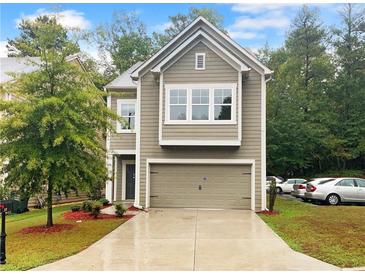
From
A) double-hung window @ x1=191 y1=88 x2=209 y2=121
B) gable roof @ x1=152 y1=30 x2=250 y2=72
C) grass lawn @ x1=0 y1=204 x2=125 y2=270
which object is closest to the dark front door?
double-hung window @ x1=191 y1=88 x2=209 y2=121

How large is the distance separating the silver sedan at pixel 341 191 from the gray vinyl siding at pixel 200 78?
6.34 meters

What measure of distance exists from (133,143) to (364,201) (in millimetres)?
12188

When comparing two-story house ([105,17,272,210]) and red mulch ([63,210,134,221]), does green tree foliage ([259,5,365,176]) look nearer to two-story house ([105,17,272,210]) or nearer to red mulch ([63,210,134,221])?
two-story house ([105,17,272,210])

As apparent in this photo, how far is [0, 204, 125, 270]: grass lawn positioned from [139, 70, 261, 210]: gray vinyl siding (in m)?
4.82

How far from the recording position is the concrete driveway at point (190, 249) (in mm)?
7570

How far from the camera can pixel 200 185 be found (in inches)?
693

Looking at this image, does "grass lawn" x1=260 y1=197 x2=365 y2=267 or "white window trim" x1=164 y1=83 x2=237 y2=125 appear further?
"white window trim" x1=164 y1=83 x2=237 y2=125

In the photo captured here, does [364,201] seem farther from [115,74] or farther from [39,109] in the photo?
[115,74]

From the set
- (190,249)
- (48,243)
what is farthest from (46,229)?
(190,249)

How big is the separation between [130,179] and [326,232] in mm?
12450

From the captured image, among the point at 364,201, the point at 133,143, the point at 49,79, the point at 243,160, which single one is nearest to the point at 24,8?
the point at 49,79

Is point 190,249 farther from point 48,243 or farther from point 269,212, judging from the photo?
point 269,212

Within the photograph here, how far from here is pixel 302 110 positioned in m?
37.0

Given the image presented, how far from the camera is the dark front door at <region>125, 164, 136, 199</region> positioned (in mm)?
21188
